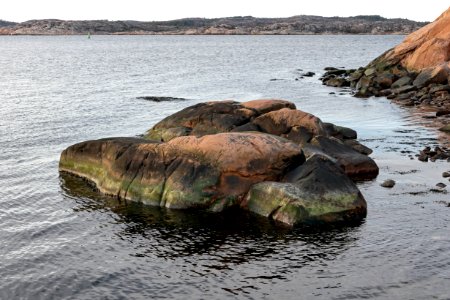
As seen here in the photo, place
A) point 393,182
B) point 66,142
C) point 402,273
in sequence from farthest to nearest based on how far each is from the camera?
point 66,142 < point 393,182 < point 402,273

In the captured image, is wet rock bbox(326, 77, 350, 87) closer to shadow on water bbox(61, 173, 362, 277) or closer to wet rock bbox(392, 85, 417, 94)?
wet rock bbox(392, 85, 417, 94)

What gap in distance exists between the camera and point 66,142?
3953 cm

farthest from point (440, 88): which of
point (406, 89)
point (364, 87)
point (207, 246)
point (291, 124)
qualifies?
point (207, 246)

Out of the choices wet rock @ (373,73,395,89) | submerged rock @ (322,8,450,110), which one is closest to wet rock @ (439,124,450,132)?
submerged rock @ (322,8,450,110)

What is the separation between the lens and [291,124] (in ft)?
107

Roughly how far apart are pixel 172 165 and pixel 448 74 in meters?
41.0

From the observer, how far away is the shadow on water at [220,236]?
20.4 m

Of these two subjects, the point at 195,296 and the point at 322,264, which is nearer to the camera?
the point at 195,296

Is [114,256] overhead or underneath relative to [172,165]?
underneath

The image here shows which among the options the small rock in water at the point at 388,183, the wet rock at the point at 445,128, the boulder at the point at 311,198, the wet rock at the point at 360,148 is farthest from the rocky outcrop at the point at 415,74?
the boulder at the point at 311,198

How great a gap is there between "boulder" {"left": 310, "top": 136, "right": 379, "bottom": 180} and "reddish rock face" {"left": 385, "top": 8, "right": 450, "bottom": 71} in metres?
37.3

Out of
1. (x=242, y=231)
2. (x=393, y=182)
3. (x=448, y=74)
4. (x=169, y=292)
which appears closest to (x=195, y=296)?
(x=169, y=292)

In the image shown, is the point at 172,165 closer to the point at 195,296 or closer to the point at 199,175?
the point at 199,175

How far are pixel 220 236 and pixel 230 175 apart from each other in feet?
12.6
